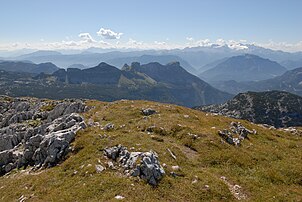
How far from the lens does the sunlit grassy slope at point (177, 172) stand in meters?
28.0

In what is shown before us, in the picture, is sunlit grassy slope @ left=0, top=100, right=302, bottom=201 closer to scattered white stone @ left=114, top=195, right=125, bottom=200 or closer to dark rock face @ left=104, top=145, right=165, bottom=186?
scattered white stone @ left=114, top=195, right=125, bottom=200

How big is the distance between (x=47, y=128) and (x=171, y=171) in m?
30.1

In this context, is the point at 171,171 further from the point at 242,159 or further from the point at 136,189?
the point at 242,159

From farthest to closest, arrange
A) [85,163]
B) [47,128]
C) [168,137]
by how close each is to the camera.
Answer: [47,128], [168,137], [85,163]

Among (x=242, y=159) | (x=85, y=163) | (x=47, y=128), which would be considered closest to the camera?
(x=85, y=163)

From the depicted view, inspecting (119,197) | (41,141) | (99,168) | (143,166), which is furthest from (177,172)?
(41,141)

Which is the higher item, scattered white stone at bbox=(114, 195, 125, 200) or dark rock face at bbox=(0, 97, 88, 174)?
scattered white stone at bbox=(114, 195, 125, 200)

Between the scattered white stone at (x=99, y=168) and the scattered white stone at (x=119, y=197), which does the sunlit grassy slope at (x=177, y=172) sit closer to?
the scattered white stone at (x=119, y=197)

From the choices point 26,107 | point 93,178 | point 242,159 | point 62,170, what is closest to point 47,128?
point 62,170

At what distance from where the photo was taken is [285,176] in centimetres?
3397

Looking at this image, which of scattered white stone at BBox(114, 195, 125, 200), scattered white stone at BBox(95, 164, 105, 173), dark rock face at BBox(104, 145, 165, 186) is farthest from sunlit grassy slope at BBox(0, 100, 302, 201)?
dark rock face at BBox(104, 145, 165, 186)

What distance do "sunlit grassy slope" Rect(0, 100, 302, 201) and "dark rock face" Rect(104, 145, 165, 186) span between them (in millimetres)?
757

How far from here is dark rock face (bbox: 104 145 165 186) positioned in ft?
96.1

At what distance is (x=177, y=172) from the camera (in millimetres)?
31297
